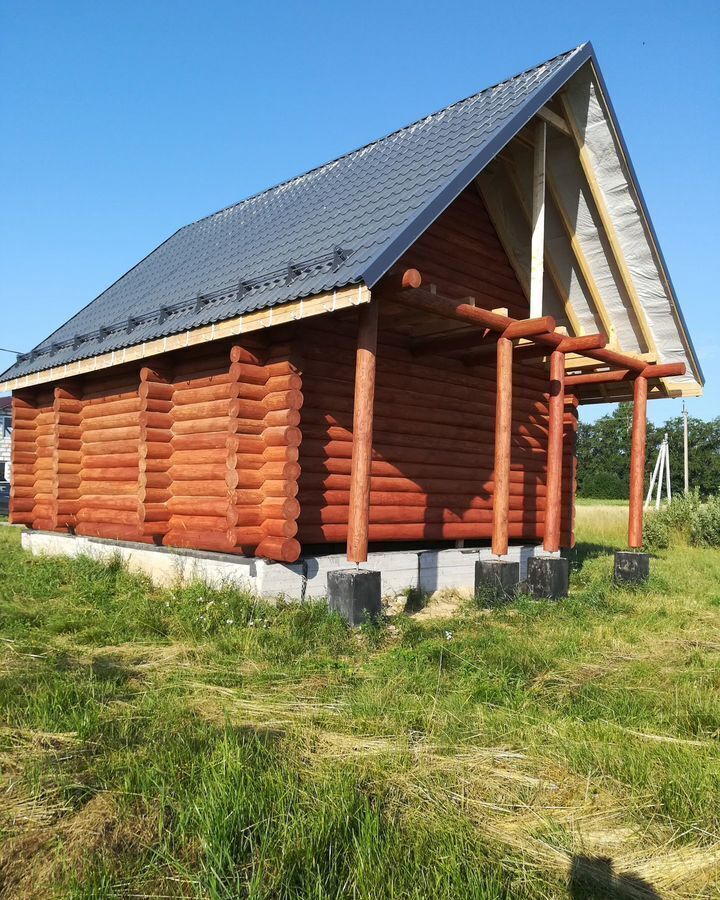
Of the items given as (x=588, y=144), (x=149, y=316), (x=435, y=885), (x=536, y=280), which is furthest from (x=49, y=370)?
(x=435, y=885)

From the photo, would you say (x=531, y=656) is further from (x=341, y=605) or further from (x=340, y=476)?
(x=340, y=476)

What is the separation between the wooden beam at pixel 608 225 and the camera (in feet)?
31.9

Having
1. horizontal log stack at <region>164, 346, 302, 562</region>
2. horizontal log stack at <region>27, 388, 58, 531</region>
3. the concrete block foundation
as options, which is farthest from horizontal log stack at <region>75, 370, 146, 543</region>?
horizontal log stack at <region>164, 346, 302, 562</region>

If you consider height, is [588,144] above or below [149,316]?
above

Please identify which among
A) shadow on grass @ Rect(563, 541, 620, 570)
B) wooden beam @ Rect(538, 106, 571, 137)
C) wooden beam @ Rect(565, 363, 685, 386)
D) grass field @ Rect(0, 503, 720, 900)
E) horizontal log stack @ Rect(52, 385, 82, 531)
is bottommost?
grass field @ Rect(0, 503, 720, 900)

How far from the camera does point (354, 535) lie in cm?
737

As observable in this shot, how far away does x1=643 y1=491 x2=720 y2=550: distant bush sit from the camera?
60.4ft

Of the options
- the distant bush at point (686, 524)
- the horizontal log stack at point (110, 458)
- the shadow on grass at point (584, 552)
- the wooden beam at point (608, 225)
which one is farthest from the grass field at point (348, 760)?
the distant bush at point (686, 524)

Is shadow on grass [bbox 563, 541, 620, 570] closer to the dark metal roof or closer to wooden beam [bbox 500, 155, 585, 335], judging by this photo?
wooden beam [bbox 500, 155, 585, 335]

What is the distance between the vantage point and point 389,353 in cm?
962

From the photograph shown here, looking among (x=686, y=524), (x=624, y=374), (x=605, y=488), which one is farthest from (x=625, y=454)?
(x=624, y=374)

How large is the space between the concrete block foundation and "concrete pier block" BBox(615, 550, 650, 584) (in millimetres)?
1257

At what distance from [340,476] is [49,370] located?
5.67 meters

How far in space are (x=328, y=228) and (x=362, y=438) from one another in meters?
2.93
